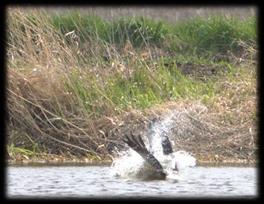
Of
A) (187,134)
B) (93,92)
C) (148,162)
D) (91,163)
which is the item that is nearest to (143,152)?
(148,162)

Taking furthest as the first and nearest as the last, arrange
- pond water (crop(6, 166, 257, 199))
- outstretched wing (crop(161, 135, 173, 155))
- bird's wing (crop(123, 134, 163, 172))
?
1. outstretched wing (crop(161, 135, 173, 155))
2. bird's wing (crop(123, 134, 163, 172))
3. pond water (crop(6, 166, 257, 199))

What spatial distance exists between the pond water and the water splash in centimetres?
15

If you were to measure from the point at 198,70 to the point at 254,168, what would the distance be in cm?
388

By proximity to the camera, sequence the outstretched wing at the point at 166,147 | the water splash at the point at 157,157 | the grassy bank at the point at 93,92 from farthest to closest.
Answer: the grassy bank at the point at 93,92
the outstretched wing at the point at 166,147
the water splash at the point at 157,157

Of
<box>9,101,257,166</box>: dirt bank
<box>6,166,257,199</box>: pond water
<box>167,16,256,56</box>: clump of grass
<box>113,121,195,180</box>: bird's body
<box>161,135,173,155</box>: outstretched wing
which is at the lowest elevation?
<box>6,166,257,199</box>: pond water

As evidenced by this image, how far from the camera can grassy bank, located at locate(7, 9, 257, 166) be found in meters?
15.1

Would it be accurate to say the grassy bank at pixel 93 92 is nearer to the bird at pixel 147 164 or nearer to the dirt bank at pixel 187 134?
the dirt bank at pixel 187 134

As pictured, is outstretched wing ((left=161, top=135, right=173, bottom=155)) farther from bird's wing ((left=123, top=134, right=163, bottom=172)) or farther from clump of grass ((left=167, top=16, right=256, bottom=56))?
clump of grass ((left=167, top=16, right=256, bottom=56))

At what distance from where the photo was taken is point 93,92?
615 inches

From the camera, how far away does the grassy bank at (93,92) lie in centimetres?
1514

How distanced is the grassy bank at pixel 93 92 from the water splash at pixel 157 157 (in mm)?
247

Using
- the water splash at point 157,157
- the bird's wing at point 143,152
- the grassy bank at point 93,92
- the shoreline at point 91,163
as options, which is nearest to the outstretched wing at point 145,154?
the bird's wing at point 143,152

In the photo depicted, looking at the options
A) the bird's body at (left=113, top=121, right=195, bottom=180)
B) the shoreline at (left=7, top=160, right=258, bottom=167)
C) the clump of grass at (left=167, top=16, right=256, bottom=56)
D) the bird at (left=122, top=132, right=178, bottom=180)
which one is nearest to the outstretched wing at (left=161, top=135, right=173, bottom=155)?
the bird's body at (left=113, top=121, right=195, bottom=180)

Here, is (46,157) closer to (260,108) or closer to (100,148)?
(100,148)
